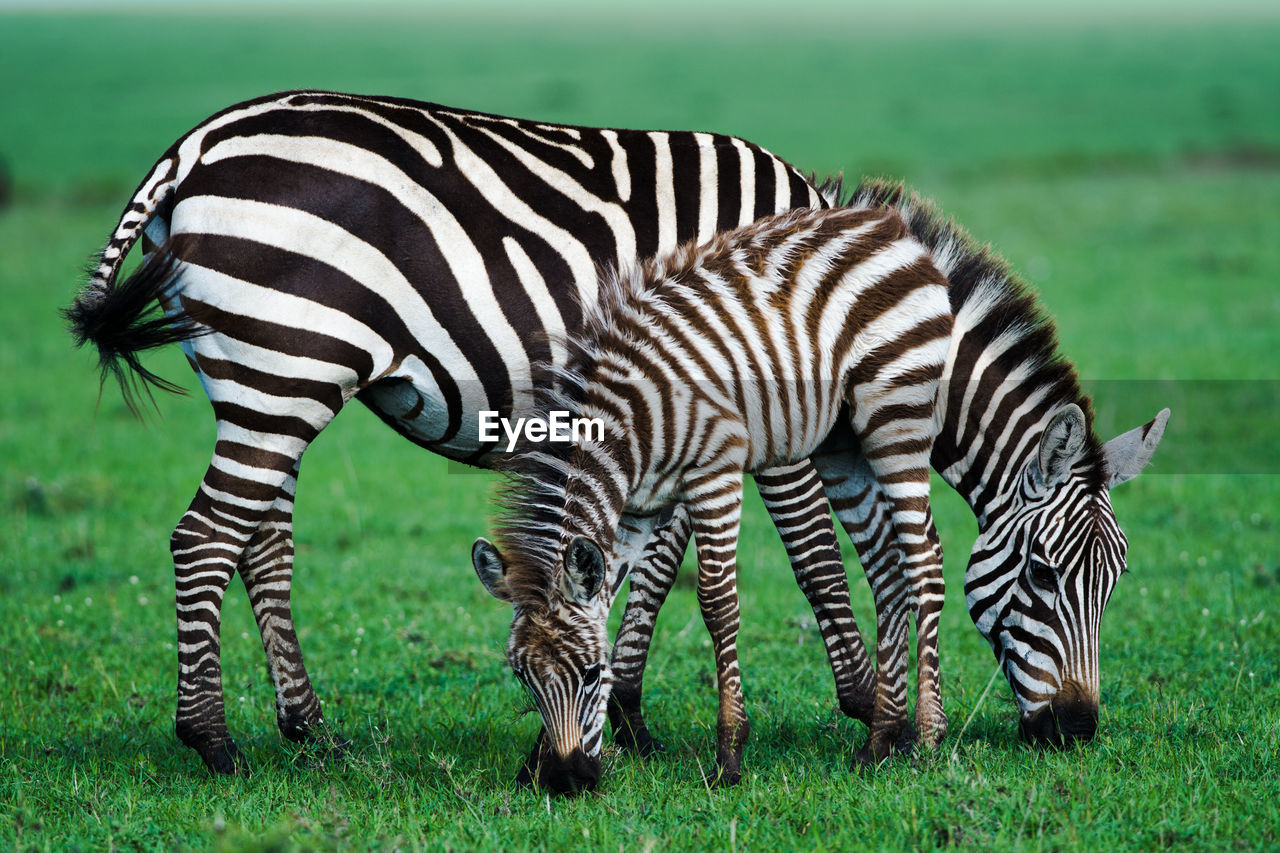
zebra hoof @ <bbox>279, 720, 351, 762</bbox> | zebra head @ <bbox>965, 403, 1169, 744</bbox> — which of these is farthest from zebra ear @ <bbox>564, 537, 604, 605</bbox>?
zebra head @ <bbox>965, 403, 1169, 744</bbox>

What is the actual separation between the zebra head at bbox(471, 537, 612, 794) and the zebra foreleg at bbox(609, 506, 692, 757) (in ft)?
3.90

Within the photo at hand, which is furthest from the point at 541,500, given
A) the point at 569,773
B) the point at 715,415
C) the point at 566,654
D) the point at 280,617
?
the point at 280,617

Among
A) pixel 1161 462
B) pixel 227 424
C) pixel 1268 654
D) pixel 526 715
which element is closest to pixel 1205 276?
pixel 1161 462

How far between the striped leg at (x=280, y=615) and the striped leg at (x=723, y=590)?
2.25m

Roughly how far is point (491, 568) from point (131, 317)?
2.08 meters

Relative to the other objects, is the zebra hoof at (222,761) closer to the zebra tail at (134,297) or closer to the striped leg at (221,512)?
the striped leg at (221,512)

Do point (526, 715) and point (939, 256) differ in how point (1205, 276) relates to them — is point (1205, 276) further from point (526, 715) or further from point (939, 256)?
point (526, 715)

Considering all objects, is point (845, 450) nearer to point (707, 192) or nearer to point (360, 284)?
point (707, 192)

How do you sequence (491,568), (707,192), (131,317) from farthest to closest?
1. (707,192)
2. (131,317)
3. (491,568)

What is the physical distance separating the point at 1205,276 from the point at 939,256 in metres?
14.6

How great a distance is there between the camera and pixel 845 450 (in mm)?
6215

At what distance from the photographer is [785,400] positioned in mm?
5621

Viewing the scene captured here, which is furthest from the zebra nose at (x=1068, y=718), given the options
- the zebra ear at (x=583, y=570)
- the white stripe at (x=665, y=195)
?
the white stripe at (x=665, y=195)

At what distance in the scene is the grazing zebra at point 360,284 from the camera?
217 inches
